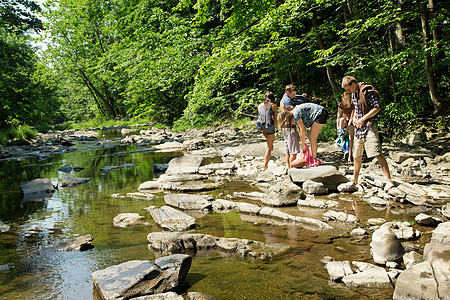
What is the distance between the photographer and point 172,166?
9.52 m

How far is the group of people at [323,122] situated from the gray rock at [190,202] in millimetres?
2477

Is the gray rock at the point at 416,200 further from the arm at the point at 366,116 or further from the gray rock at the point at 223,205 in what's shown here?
the gray rock at the point at 223,205

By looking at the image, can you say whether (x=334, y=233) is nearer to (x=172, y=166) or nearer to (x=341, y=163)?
(x=341, y=163)

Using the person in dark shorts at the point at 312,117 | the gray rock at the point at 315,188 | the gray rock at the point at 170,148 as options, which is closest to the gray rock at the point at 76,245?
the gray rock at the point at 315,188

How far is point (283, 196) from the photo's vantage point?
580 cm

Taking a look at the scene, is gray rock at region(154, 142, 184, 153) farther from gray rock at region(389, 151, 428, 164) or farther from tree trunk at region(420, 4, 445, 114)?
tree trunk at region(420, 4, 445, 114)

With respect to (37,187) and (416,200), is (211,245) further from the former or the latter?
(37,187)

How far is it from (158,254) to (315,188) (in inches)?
133

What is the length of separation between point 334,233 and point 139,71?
1677 centimetres

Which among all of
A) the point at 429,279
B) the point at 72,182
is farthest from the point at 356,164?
the point at 72,182

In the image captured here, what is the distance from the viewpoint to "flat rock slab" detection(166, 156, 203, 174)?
914cm

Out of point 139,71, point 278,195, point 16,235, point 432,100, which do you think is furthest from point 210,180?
point 139,71

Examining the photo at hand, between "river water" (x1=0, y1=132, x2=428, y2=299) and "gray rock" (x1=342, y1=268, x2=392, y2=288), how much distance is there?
69mm

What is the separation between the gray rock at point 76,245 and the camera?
437 centimetres
